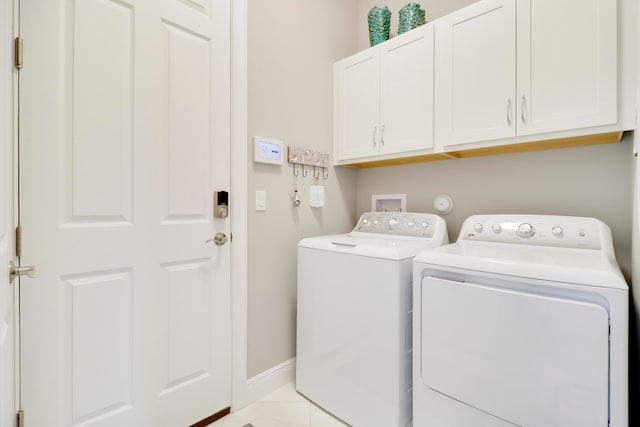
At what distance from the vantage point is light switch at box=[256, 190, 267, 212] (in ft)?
5.62

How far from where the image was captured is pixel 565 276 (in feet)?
3.19

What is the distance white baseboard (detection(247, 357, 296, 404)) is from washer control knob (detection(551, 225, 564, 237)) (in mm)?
1548

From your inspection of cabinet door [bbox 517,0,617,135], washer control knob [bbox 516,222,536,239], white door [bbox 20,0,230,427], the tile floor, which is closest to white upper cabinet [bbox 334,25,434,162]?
cabinet door [bbox 517,0,617,135]

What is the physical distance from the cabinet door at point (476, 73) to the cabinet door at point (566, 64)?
48 millimetres

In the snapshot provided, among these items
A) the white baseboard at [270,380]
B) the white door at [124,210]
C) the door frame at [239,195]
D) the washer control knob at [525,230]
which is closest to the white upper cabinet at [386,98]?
the washer control knob at [525,230]

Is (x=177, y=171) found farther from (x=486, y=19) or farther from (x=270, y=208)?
(x=486, y=19)

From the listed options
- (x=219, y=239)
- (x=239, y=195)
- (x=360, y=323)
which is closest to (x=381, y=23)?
(x=239, y=195)

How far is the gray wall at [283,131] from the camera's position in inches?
67.3

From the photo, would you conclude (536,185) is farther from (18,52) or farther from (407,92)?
(18,52)

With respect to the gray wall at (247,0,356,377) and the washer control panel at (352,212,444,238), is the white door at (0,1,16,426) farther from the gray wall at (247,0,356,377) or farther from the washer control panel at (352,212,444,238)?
the washer control panel at (352,212,444,238)

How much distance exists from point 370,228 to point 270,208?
2.15 feet

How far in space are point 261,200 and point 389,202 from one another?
937 mm

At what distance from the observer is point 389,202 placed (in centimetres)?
219

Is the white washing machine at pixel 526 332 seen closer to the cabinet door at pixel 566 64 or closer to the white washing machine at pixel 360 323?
the white washing machine at pixel 360 323
